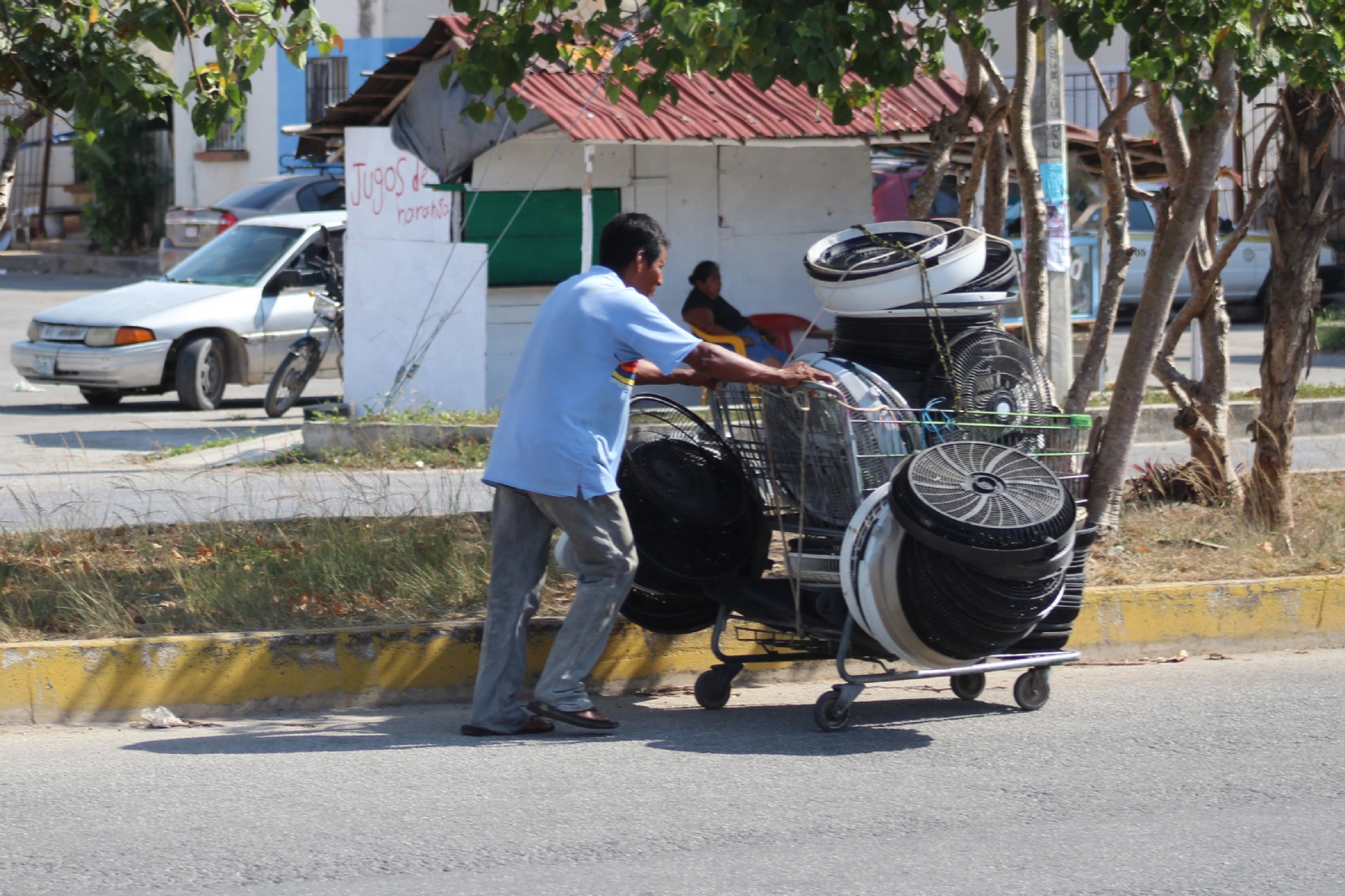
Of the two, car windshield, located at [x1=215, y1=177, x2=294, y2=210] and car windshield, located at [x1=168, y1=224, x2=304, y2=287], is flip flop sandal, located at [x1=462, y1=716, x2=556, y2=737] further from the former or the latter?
car windshield, located at [x1=215, y1=177, x2=294, y2=210]

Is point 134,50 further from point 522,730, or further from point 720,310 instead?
point 720,310

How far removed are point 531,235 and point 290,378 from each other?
274cm

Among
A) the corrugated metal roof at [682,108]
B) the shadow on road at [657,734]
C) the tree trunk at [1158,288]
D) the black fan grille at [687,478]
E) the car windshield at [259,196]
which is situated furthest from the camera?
the car windshield at [259,196]

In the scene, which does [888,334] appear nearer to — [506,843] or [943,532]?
[943,532]

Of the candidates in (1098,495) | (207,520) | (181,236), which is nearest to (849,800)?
(1098,495)

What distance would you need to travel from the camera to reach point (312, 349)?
1377 centimetres

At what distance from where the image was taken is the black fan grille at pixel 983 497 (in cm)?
493

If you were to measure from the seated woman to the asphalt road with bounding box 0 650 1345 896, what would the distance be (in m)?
6.91

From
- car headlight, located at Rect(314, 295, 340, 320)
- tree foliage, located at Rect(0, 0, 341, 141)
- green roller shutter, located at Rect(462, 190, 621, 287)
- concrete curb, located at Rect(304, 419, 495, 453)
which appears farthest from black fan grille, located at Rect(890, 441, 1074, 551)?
car headlight, located at Rect(314, 295, 340, 320)

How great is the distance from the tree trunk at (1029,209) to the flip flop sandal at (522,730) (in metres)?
3.57

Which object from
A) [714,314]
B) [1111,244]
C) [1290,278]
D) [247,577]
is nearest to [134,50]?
[247,577]

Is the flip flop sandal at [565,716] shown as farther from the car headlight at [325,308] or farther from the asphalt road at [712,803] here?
the car headlight at [325,308]

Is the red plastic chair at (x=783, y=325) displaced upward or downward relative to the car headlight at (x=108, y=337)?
upward

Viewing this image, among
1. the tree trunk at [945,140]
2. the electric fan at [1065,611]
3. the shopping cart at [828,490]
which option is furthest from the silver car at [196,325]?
the electric fan at [1065,611]
